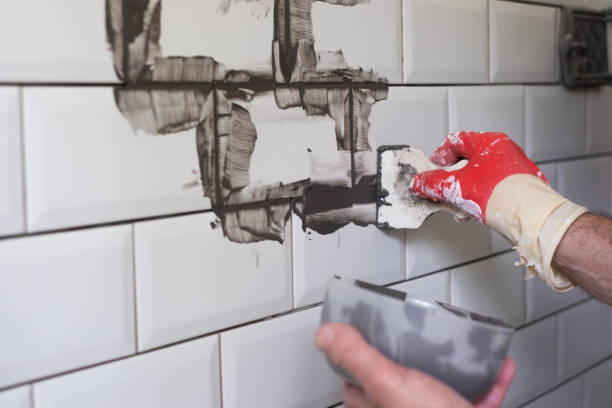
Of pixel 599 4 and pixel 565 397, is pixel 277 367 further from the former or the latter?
pixel 599 4

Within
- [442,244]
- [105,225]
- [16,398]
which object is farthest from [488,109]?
[16,398]

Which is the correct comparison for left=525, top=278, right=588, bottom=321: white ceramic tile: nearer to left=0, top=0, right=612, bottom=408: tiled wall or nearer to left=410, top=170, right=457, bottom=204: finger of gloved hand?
left=0, top=0, right=612, bottom=408: tiled wall

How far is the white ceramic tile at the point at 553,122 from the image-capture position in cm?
121

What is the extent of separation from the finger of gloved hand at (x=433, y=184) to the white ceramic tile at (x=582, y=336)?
2.16 ft

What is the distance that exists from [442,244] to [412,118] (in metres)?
0.24

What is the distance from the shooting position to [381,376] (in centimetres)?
55

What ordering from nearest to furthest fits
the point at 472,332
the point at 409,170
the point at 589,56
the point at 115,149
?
the point at 472,332 → the point at 115,149 → the point at 409,170 → the point at 589,56

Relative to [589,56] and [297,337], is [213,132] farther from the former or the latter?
[589,56]

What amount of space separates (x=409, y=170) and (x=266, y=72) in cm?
28

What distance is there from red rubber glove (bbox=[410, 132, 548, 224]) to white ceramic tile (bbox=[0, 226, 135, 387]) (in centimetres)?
44

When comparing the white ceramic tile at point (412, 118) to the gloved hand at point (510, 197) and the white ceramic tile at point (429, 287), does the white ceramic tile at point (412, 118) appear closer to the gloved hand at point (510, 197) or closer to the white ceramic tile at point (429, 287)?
the gloved hand at point (510, 197)

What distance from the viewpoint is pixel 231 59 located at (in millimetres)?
729

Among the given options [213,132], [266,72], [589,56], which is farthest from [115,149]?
[589,56]

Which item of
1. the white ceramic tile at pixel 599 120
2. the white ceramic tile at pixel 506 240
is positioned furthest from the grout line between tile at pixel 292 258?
the white ceramic tile at pixel 599 120
